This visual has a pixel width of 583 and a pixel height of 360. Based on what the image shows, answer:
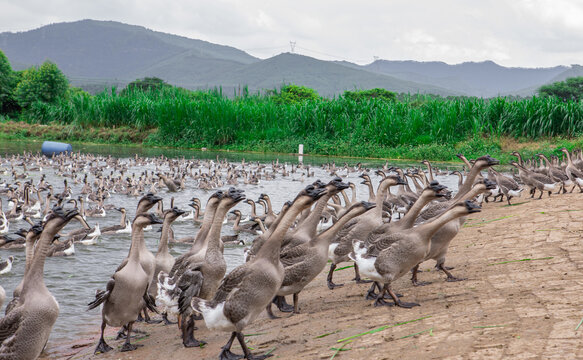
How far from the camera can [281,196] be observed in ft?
72.0

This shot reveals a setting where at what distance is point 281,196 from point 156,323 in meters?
13.8

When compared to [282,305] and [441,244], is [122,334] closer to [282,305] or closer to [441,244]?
[282,305]

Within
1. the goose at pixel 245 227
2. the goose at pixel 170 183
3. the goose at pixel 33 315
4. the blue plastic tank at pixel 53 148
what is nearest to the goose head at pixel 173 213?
the goose at pixel 33 315

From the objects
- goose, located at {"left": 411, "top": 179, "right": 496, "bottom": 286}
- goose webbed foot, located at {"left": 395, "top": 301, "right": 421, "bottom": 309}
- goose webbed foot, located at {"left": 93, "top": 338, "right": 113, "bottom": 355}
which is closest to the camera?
goose webbed foot, located at {"left": 395, "top": 301, "right": 421, "bottom": 309}

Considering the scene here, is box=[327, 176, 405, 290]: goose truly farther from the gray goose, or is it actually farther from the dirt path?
the gray goose

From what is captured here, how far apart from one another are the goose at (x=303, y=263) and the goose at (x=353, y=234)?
4.43 feet

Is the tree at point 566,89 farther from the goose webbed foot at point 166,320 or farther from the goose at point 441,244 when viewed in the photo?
the goose webbed foot at point 166,320

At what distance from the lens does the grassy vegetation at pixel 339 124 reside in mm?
35469

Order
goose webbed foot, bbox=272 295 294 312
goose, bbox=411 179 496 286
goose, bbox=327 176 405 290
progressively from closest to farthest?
goose webbed foot, bbox=272 295 294 312 < goose, bbox=411 179 496 286 < goose, bbox=327 176 405 290

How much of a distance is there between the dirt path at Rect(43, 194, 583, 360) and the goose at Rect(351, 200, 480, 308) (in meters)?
0.43

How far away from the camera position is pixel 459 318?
18.5 ft

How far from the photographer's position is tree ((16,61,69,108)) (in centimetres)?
5931

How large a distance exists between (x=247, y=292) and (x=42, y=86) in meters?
60.9

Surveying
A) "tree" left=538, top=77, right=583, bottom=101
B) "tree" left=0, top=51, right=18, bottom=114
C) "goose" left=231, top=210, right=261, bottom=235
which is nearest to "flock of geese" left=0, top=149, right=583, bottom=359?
"goose" left=231, top=210, right=261, bottom=235
